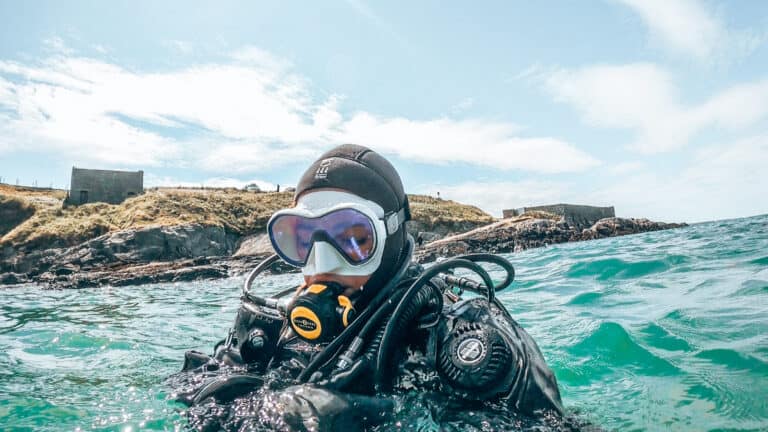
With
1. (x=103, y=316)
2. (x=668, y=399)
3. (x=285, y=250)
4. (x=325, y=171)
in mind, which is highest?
(x=325, y=171)

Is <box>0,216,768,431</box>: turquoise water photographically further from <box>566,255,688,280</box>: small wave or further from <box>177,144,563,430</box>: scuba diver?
<box>177,144,563,430</box>: scuba diver

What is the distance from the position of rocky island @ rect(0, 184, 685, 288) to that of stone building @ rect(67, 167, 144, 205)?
2.04 metres

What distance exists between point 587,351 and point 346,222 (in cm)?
297

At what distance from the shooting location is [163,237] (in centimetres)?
2431

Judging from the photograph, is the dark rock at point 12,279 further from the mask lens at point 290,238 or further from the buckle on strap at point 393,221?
the buckle on strap at point 393,221

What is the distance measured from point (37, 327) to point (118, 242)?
772 inches

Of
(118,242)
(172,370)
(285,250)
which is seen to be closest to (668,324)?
(285,250)

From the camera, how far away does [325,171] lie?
2.16 metres

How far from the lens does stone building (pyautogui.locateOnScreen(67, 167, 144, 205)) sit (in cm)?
3416

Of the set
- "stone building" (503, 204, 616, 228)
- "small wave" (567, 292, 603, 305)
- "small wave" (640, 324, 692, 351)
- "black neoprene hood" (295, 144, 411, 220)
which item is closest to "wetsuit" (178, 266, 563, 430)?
"black neoprene hood" (295, 144, 411, 220)

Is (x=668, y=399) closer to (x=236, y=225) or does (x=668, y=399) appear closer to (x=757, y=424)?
(x=757, y=424)

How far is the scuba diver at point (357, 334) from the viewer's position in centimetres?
143

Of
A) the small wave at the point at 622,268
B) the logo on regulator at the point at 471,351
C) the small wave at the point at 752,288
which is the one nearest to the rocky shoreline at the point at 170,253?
the small wave at the point at 622,268

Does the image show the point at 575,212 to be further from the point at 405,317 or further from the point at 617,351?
the point at 405,317
